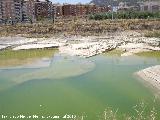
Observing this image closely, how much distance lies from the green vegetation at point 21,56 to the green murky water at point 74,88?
7.06 feet

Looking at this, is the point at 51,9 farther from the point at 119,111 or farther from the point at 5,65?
the point at 119,111

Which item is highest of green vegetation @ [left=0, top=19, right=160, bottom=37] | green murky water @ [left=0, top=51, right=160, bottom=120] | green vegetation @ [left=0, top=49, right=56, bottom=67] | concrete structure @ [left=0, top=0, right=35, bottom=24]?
concrete structure @ [left=0, top=0, right=35, bottom=24]

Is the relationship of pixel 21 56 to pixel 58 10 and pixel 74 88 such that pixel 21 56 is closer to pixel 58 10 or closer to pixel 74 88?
pixel 74 88

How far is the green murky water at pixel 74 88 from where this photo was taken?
1777cm

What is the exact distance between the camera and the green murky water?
17766 millimetres

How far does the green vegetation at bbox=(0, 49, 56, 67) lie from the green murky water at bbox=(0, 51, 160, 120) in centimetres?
215

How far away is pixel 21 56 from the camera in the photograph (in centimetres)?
3750

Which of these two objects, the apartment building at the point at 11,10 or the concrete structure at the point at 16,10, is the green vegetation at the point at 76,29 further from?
the apartment building at the point at 11,10

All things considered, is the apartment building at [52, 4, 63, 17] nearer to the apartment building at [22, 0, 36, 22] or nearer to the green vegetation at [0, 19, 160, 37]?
the apartment building at [22, 0, 36, 22]

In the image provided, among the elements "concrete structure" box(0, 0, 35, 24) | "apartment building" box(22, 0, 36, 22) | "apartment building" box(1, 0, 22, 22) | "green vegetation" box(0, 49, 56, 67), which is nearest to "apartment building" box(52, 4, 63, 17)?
"concrete structure" box(0, 0, 35, 24)

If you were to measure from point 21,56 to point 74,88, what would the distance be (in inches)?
642

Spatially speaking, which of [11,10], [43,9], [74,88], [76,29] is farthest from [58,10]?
[74,88]

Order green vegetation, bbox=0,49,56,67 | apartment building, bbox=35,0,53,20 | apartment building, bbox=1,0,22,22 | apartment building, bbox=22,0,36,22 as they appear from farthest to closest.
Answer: apartment building, bbox=35,0,53,20 < apartment building, bbox=22,0,36,22 < apartment building, bbox=1,0,22,22 < green vegetation, bbox=0,49,56,67

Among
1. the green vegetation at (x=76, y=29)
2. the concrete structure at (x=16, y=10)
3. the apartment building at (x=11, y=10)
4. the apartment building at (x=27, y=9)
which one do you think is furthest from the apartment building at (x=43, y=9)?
the green vegetation at (x=76, y=29)
